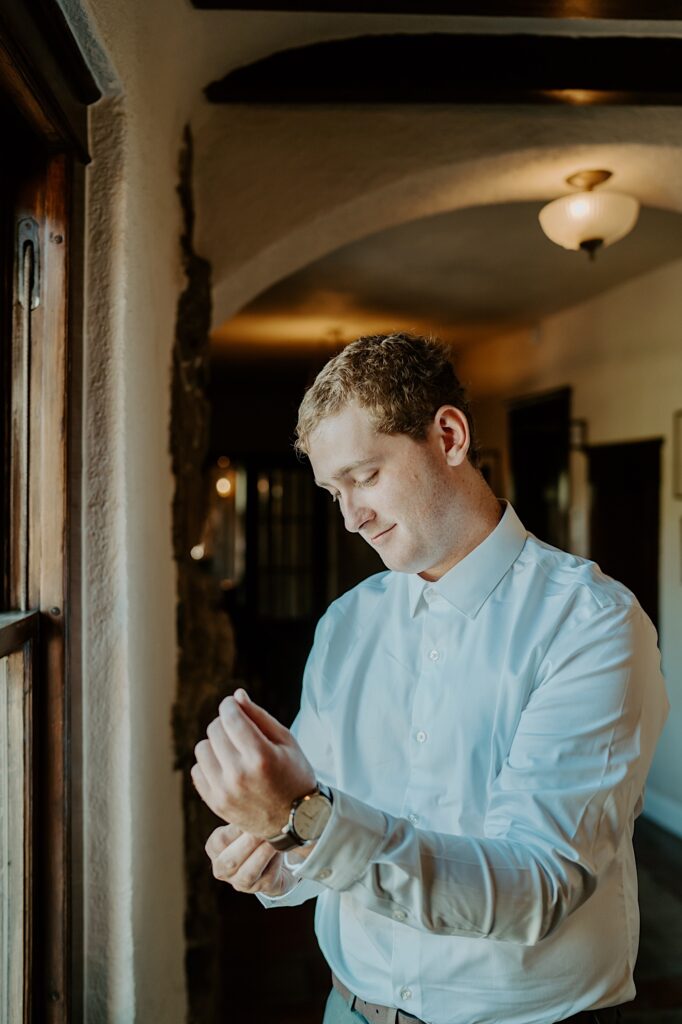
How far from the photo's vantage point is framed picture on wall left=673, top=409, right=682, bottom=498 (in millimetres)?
4684

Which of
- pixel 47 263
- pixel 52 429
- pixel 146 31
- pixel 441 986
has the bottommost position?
pixel 441 986

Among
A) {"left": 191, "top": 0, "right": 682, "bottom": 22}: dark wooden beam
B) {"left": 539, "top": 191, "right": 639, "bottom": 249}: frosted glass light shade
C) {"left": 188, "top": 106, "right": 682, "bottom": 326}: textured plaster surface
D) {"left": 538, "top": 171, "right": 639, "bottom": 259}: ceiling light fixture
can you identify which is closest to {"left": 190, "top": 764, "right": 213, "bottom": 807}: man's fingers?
{"left": 191, "top": 0, "right": 682, "bottom": 22}: dark wooden beam

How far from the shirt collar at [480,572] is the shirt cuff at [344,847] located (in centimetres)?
40

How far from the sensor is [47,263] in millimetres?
1396

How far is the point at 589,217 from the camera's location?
9.87 ft

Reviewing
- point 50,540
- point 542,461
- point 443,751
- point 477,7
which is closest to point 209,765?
point 443,751

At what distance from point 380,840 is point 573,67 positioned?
2.14 meters

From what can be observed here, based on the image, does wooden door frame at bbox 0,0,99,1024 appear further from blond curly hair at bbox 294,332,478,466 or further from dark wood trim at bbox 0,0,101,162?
blond curly hair at bbox 294,332,478,466

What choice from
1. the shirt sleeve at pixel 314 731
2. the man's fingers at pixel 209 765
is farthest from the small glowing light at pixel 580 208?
the man's fingers at pixel 209 765

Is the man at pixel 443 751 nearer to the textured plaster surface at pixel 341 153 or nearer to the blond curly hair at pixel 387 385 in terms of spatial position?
the blond curly hair at pixel 387 385

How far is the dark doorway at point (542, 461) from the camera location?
20.4 feet

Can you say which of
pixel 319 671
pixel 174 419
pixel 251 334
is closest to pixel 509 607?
pixel 319 671

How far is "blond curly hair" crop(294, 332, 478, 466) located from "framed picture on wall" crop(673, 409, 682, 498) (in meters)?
3.83

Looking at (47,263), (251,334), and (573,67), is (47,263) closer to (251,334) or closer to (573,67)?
(573,67)
